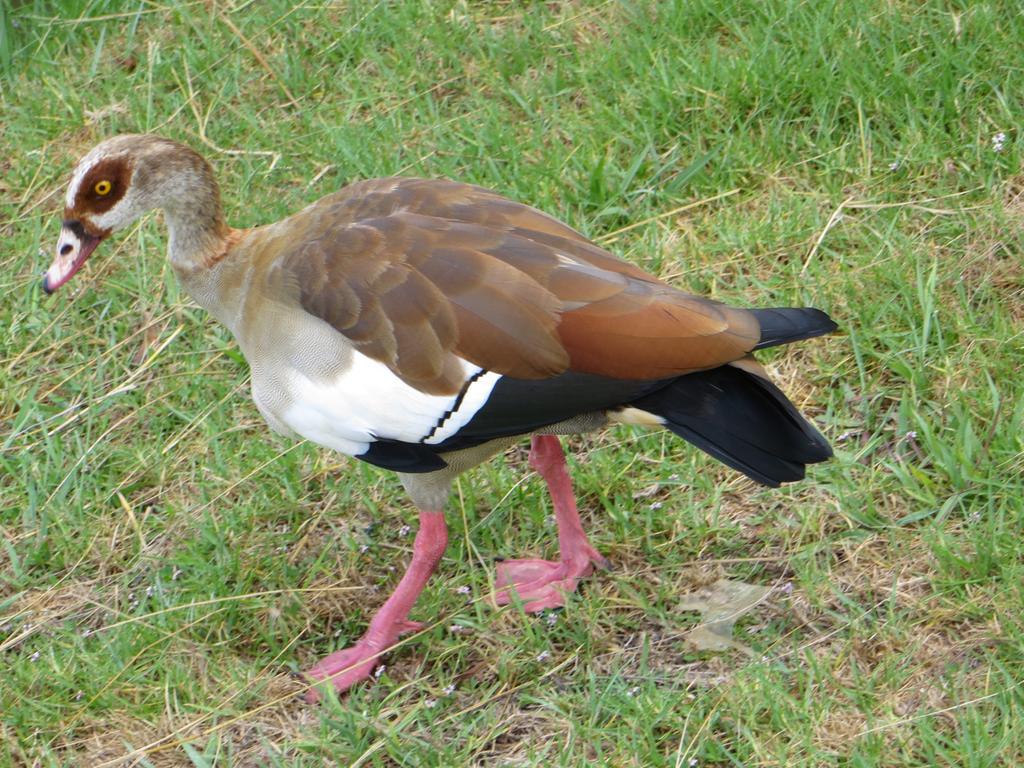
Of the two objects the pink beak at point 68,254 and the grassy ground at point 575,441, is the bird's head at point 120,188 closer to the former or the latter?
the pink beak at point 68,254

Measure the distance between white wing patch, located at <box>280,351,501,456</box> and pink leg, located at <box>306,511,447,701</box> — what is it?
33 cm

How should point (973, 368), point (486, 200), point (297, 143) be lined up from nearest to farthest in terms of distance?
point (486, 200)
point (973, 368)
point (297, 143)

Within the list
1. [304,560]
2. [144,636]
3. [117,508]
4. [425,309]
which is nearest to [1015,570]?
[425,309]

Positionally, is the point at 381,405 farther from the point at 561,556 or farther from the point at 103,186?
the point at 103,186

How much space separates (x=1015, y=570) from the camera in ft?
9.62

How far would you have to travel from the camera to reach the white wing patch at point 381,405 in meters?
2.93

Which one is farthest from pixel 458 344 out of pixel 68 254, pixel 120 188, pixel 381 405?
pixel 68 254

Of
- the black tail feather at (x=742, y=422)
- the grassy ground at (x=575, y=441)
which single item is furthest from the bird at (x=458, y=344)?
the grassy ground at (x=575, y=441)

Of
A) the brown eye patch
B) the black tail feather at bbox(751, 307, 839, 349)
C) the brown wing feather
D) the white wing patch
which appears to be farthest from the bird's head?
the black tail feather at bbox(751, 307, 839, 349)

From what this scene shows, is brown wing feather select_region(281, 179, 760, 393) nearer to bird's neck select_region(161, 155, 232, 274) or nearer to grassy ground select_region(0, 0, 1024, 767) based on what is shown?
bird's neck select_region(161, 155, 232, 274)

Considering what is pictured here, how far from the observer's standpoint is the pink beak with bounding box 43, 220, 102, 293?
3.41 m

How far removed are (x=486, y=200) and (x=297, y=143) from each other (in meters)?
1.75

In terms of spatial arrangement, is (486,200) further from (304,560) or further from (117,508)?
(117,508)

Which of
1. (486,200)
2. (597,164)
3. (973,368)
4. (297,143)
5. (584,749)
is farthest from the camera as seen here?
(297,143)
